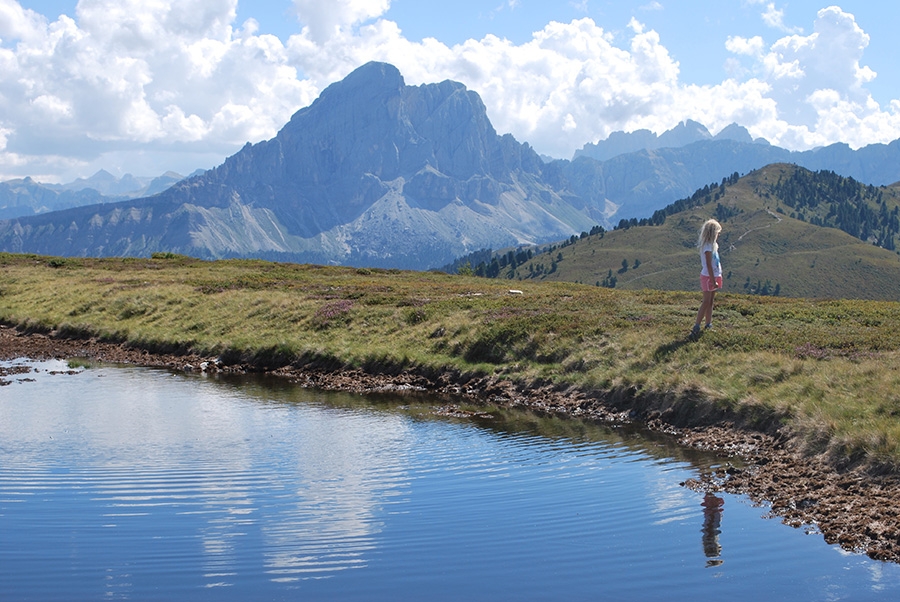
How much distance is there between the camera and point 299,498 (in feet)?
50.6

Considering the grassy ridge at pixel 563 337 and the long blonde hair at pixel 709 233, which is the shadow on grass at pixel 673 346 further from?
the long blonde hair at pixel 709 233

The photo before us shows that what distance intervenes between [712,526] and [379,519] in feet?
19.7

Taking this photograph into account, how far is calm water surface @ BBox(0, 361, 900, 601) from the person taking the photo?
11117 millimetres

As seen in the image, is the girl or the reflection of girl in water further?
the girl

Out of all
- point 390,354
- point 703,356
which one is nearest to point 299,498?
point 703,356

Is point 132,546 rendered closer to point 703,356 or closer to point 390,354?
point 703,356

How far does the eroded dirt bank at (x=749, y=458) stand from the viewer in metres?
13.7

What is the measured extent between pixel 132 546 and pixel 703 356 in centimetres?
1977

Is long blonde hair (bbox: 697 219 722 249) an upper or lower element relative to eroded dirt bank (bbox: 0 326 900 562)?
upper

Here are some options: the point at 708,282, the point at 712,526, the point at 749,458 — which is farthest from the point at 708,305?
the point at 712,526

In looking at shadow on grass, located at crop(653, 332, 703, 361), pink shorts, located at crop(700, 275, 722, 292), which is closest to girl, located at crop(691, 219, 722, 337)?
pink shorts, located at crop(700, 275, 722, 292)

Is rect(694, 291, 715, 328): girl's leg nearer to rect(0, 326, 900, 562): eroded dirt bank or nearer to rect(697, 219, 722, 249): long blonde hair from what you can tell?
rect(697, 219, 722, 249): long blonde hair

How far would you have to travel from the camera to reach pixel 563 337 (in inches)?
1257

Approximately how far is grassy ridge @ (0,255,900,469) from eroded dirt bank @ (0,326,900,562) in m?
0.64
